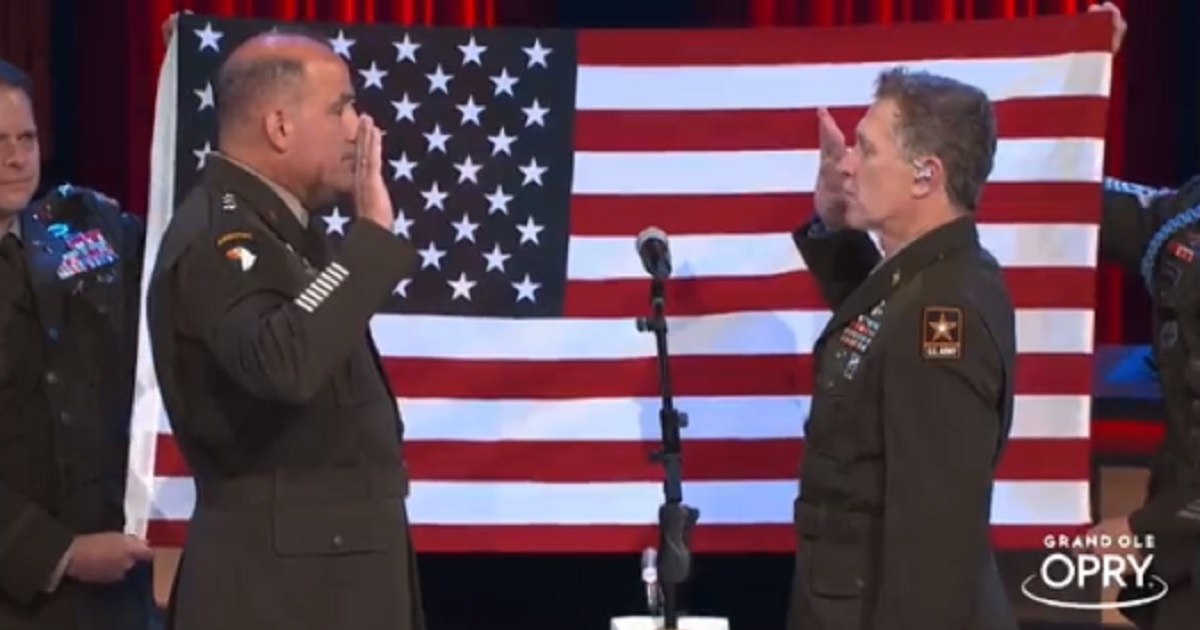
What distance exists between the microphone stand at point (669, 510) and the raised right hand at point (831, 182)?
340 mm

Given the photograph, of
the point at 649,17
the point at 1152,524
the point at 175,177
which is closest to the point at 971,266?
the point at 1152,524

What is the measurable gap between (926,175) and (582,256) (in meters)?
1.00

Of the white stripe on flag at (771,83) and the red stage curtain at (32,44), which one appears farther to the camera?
the red stage curtain at (32,44)

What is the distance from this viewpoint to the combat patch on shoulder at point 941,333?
2.51m

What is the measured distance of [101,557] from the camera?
10.1 feet

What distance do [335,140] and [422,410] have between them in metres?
0.97

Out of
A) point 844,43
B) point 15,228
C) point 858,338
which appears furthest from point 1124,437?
point 15,228

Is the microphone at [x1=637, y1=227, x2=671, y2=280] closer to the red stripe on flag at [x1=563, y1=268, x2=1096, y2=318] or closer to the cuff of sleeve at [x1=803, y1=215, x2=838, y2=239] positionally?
the cuff of sleeve at [x1=803, y1=215, x2=838, y2=239]

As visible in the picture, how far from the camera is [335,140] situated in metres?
2.67

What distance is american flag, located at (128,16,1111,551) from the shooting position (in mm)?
3488

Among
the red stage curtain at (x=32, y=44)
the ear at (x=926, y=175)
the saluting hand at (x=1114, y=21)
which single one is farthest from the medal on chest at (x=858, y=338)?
the red stage curtain at (x=32, y=44)

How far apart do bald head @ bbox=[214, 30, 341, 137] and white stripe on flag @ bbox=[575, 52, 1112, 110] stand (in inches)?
37.3

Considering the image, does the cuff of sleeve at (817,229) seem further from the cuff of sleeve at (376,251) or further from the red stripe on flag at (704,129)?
the cuff of sleeve at (376,251)

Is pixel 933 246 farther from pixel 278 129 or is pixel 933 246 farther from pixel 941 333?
pixel 278 129
